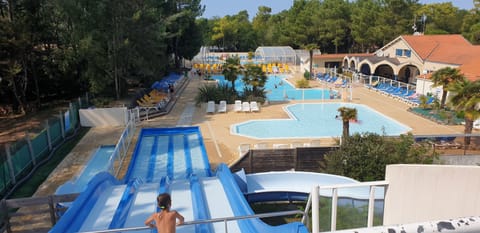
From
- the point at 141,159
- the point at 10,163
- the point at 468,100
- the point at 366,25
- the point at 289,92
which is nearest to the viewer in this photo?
the point at 10,163

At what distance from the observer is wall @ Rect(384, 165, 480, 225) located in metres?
3.62

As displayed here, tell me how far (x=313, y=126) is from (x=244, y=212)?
1210 cm

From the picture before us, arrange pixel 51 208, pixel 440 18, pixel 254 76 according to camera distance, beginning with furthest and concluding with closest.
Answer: pixel 440 18, pixel 254 76, pixel 51 208

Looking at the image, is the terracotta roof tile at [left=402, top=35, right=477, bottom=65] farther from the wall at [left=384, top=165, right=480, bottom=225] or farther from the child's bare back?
the child's bare back

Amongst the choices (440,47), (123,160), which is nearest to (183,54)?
(440,47)

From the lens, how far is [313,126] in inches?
749

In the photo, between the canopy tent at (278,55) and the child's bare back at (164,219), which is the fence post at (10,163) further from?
the canopy tent at (278,55)

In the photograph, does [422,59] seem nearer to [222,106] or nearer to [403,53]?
[403,53]

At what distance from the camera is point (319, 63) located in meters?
44.0

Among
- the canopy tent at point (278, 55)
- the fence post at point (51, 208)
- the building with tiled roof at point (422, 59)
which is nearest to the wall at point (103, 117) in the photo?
the fence post at point (51, 208)

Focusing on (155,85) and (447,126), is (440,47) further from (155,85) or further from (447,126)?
(155,85)

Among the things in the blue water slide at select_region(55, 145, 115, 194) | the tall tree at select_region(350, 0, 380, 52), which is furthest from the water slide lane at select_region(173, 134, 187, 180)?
the tall tree at select_region(350, 0, 380, 52)

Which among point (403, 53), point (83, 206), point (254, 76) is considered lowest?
point (83, 206)

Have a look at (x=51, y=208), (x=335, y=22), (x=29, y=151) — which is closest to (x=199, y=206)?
(x=51, y=208)
